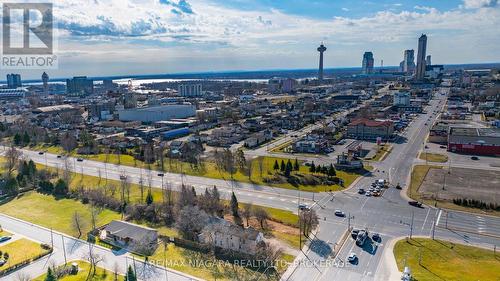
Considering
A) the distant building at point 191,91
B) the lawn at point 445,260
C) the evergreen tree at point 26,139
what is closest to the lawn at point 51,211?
the lawn at point 445,260

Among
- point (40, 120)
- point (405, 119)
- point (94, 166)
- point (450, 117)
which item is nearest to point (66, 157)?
point (94, 166)

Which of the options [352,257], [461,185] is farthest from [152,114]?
[352,257]

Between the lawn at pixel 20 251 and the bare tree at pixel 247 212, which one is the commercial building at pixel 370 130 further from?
the lawn at pixel 20 251

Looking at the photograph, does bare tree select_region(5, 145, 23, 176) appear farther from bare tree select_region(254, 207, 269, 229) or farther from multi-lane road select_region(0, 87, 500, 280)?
bare tree select_region(254, 207, 269, 229)

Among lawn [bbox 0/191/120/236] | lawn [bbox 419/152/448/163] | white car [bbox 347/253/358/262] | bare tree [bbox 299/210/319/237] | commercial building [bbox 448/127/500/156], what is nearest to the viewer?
white car [bbox 347/253/358/262]

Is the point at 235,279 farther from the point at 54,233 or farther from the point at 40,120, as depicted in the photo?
the point at 40,120

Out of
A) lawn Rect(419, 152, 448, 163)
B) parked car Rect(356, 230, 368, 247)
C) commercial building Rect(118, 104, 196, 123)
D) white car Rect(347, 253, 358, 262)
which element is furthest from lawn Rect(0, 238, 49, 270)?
commercial building Rect(118, 104, 196, 123)
